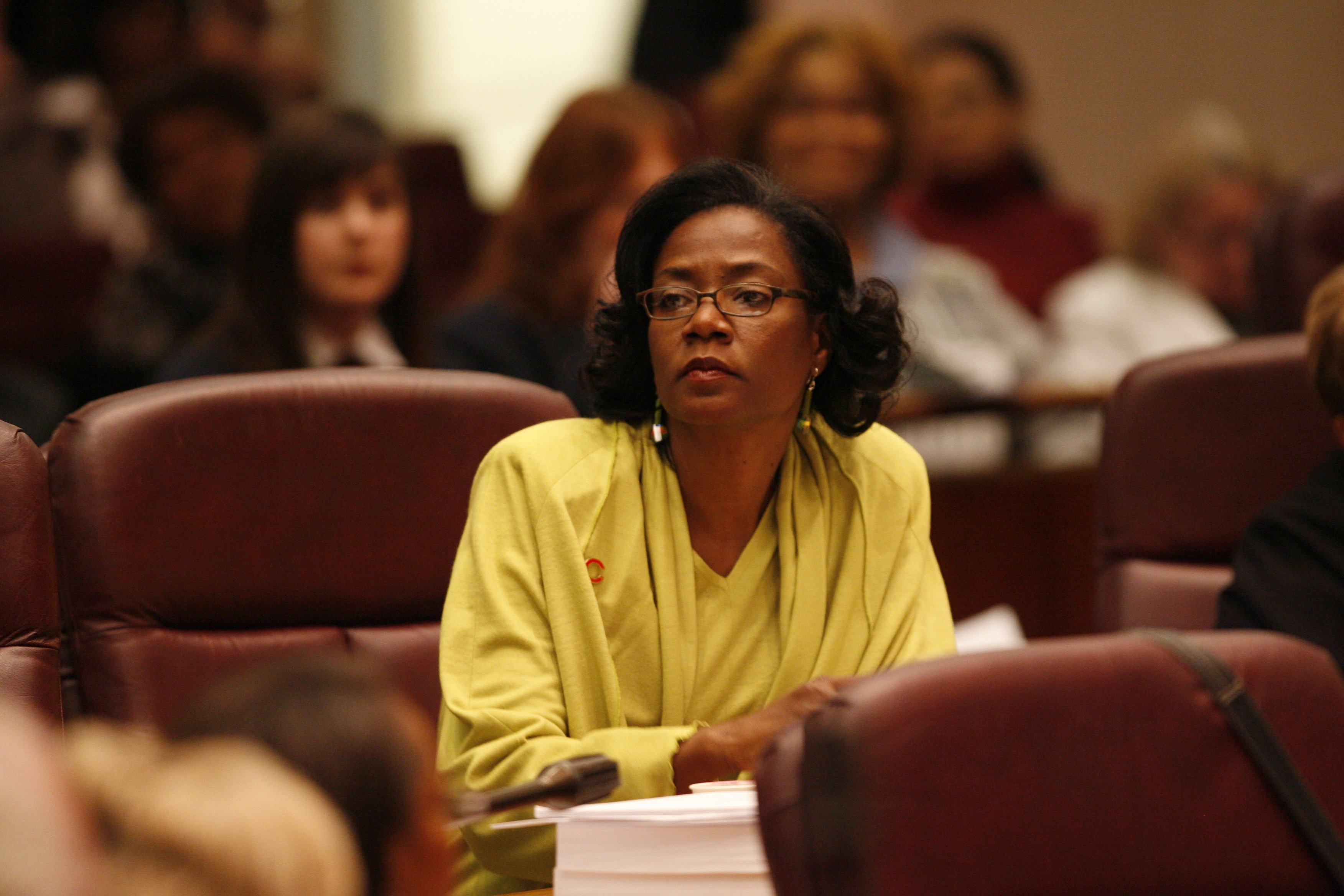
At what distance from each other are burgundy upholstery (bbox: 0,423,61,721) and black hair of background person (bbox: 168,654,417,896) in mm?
802

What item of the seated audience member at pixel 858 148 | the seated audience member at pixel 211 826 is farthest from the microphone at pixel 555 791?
the seated audience member at pixel 858 148

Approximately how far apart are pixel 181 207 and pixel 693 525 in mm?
2303

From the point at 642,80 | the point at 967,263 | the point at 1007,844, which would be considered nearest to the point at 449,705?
the point at 1007,844

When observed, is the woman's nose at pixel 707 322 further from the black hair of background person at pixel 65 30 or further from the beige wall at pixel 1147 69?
the beige wall at pixel 1147 69

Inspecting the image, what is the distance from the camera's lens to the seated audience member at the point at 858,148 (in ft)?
11.3

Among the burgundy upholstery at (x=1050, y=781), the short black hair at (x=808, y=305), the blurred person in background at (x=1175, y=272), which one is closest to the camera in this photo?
the burgundy upholstery at (x=1050, y=781)

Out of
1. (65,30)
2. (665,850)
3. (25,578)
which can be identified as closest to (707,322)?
(665,850)

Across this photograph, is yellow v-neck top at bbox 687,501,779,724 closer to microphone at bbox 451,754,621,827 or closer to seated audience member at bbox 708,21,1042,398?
microphone at bbox 451,754,621,827

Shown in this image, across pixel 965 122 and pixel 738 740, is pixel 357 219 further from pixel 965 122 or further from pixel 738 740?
pixel 965 122

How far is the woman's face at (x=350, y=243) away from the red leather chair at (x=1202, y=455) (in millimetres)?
1335

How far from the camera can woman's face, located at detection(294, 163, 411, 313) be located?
2.77 metres

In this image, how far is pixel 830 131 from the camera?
346 cm

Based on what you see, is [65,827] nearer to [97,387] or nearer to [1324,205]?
[1324,205]

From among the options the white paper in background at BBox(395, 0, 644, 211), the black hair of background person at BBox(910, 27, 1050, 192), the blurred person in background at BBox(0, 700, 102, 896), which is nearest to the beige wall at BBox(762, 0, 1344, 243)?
the black hair of background person at BBox(910, 27, 1050, 192)
